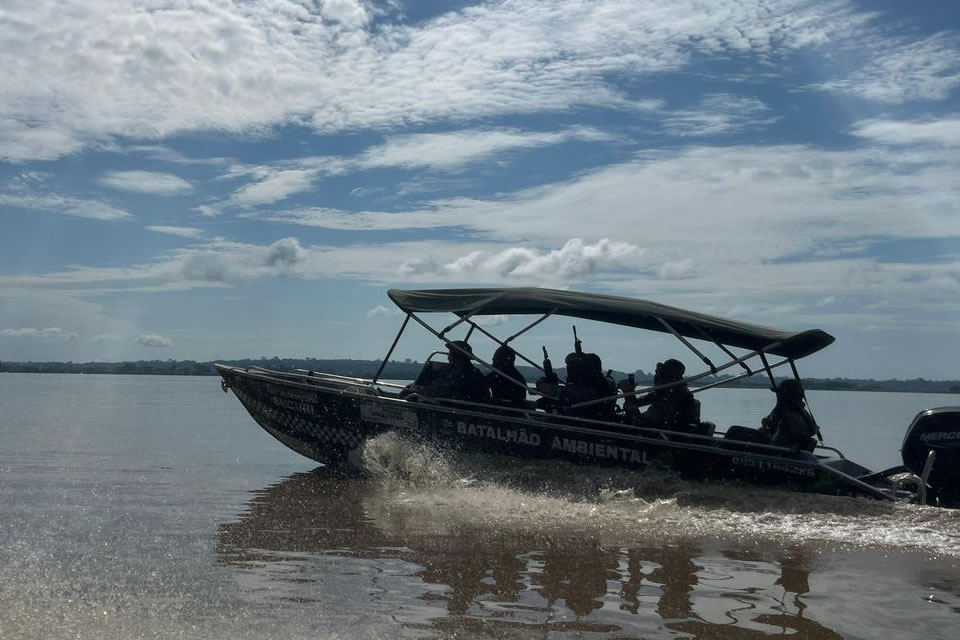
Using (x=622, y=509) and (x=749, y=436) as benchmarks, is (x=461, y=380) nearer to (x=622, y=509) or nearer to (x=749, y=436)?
(x=622, y=509)

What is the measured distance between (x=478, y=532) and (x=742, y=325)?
165 inches

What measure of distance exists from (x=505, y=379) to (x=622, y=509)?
2774mm

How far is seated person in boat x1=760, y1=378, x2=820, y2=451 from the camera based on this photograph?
9.20m

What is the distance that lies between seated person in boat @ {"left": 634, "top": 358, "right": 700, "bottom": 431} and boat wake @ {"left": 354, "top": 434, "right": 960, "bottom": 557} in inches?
29.6

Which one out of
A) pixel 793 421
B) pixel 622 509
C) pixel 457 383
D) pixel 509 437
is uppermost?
pixel 457 383

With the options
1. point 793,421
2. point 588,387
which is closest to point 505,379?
point 588,387

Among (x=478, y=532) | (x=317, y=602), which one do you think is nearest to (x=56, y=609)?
(x=317, y=602)

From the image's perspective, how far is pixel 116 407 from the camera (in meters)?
28.4

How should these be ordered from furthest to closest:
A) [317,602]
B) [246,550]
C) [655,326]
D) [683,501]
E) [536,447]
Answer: [655,326] < [536,447] < [683,501] < [246,550] < [317,602]

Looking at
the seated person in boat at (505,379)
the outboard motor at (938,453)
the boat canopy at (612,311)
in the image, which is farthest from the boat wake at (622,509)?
the boat canopy at (612,311)

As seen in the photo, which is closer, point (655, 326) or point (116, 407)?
point (655, 326)

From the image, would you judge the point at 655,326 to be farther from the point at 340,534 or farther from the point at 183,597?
the point at 183,597

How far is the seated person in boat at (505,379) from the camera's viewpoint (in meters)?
11.0

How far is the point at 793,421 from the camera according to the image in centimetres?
921
